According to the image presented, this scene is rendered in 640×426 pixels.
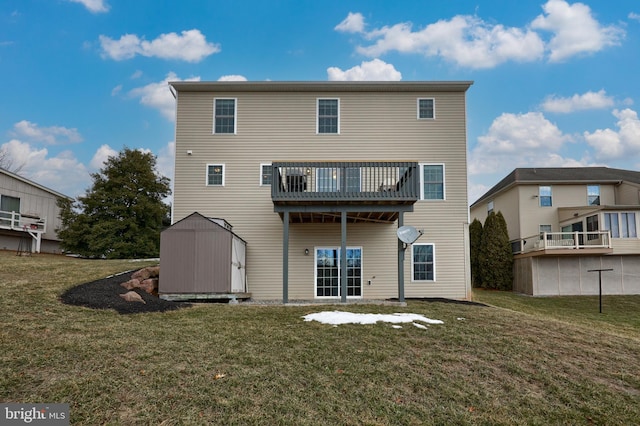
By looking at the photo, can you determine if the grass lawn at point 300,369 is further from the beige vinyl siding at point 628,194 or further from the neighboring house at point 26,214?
the beige vinyl siding at point 628,194

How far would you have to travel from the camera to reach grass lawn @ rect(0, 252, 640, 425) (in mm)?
4105

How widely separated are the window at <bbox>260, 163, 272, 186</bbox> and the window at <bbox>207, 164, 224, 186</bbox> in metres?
1.35

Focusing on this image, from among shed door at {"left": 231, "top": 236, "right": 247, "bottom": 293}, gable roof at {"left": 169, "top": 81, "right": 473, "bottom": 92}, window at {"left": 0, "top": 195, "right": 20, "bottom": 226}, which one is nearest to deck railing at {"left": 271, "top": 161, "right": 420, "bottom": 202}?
shed door at {"left": 231, "top": 236, "right": 247, "bottom": 293}

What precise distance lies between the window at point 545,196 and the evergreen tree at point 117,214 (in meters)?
21.4

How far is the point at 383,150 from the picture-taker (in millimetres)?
13477

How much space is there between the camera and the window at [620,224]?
58.3 ft

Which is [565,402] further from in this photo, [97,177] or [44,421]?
[97,177]

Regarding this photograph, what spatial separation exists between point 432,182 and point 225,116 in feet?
24.8

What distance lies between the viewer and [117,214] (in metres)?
22.8

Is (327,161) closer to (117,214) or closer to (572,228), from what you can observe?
(572,228)

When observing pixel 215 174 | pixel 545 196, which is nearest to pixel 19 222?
pixel 215 174

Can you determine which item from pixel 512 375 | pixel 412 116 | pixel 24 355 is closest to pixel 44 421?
pixel 24 355

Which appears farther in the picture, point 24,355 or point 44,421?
point 24,355

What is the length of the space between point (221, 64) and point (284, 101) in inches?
135
